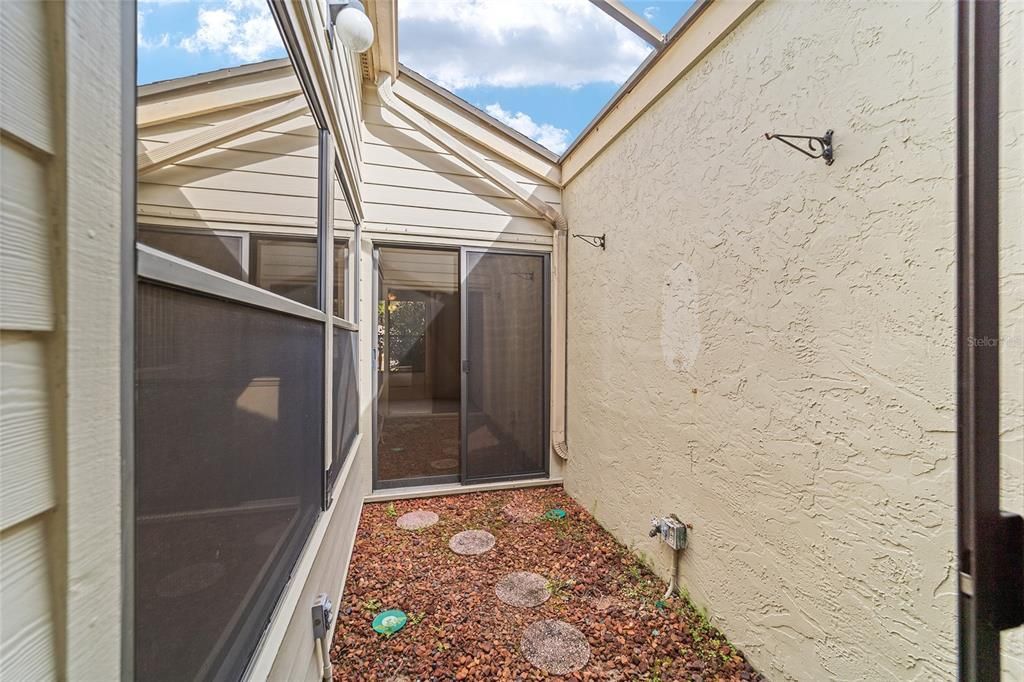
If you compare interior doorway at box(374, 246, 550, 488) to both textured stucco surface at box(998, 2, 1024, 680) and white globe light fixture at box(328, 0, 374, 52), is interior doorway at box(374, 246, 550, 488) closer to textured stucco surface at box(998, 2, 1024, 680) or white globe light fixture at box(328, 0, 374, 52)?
white globe light fixture at box(328, 0, 374, 52)

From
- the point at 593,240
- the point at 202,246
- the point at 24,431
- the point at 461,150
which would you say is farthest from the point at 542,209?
the point at 24,431

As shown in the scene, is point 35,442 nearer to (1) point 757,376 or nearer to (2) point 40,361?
(2) point 40,361

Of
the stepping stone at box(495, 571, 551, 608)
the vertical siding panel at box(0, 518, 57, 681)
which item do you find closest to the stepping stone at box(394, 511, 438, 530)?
the stepping stone at box(495, 571, 551, 608)

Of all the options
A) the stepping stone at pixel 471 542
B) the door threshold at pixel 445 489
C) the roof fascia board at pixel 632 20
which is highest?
the roof fascia board at pixel 632 20

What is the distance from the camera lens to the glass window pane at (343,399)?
81.8 inches

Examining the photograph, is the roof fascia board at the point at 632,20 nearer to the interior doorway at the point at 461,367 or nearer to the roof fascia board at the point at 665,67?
the roof fascia board at the point at 665,67

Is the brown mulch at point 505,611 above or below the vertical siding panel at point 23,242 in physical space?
below

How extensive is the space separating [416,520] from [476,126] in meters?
3.46

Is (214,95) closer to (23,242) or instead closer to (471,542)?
(23,242)

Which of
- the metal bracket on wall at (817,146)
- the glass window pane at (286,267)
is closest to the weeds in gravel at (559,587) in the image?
the glass window pane at (286,267)

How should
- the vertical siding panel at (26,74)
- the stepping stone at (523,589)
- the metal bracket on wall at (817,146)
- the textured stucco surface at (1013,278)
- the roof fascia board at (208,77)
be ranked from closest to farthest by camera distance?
the vertical siding panel at (26,74), the roof fascia board at (208,77), the textured stucco surface at (1013,278), the metal bracket on wall at (817,146), the stepping stone at (523,589)

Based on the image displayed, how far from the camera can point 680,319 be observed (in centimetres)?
221

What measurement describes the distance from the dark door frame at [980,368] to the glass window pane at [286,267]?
1.51 m

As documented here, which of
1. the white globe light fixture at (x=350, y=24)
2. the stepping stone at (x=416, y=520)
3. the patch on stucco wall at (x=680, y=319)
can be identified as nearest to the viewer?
the white globe light fixture at (x=350, y=24)
